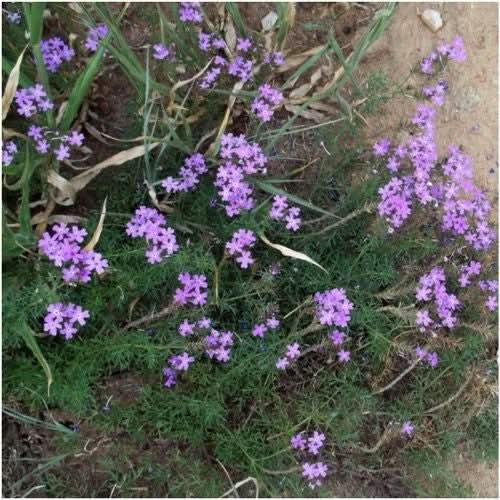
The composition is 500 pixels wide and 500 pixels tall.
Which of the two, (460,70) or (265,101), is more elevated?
(460,70)

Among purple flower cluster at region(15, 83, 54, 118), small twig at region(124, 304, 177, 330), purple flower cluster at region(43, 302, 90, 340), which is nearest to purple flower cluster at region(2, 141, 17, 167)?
purple flower cluster at region(15, 83, 54, 118)

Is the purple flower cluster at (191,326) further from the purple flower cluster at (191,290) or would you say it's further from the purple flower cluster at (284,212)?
the purple flower cluster at (284,212)

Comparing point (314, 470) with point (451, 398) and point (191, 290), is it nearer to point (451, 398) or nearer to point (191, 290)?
point (451, 398)

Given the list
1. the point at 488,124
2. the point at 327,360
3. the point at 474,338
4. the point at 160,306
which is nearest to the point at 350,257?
the point at 327,360

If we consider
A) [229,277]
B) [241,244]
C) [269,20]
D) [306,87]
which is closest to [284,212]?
[241,244]

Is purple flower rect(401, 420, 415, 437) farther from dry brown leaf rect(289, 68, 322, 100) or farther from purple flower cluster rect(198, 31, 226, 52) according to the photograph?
purple flower cluster rect(198, 31, 226, 52)

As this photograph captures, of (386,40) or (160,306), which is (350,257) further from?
(386,40)
